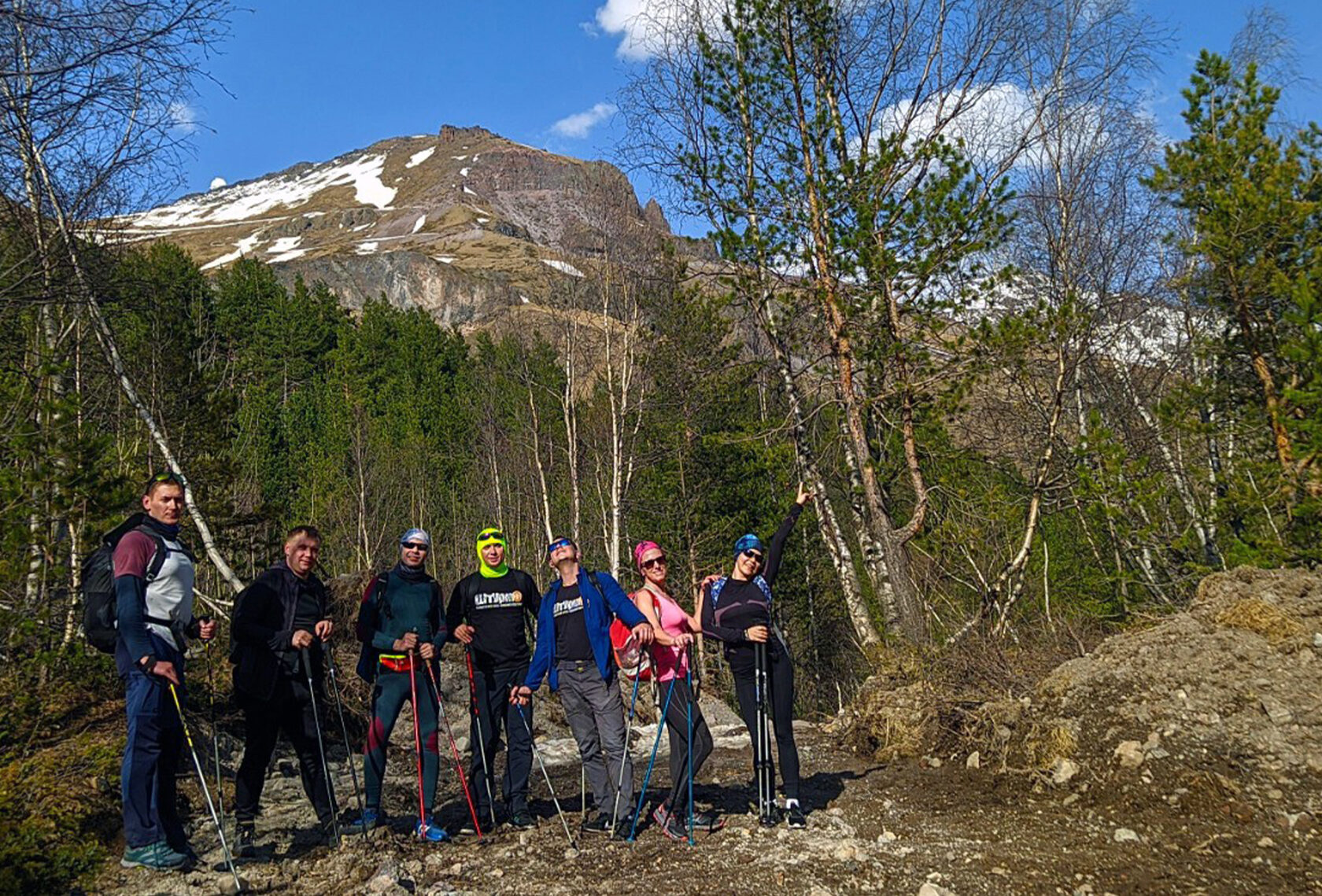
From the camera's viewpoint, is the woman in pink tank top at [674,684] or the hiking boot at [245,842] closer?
the hiking boot at [245,842]

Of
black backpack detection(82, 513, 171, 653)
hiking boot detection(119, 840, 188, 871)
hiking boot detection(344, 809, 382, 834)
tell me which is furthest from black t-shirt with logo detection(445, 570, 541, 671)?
hiking boot detection(119, 840, 188, 871)

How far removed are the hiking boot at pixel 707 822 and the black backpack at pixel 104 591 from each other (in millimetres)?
3505

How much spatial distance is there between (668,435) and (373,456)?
1435cm

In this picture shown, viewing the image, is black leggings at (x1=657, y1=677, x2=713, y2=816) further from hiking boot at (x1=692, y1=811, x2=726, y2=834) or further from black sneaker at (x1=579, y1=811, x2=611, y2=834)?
black sneaker at (x1=579, y1=811, x2=611, y2=834)

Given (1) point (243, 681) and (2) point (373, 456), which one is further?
(2) point (373, 456)

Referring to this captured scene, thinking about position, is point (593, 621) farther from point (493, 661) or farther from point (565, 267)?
point (565, 267)

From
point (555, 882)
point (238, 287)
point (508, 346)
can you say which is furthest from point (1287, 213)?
point (238, 287)

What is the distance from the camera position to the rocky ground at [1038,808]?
15.3 ft

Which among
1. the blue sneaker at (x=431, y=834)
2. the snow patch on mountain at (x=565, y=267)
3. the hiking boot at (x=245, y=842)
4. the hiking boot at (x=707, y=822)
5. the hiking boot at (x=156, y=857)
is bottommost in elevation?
the hiking boot at (x=707, y=822)

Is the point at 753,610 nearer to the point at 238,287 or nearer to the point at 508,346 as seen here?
the point at 508,346

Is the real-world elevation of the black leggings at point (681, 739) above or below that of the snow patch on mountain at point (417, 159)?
below

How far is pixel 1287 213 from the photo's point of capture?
8.66 meters

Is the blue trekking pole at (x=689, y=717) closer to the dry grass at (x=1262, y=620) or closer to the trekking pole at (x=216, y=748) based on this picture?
the trekking pole at (x=216, y=748)

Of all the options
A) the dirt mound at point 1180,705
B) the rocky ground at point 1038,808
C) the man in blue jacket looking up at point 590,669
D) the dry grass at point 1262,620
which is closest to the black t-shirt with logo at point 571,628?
the man in blue jacket looking up at point 590,669
